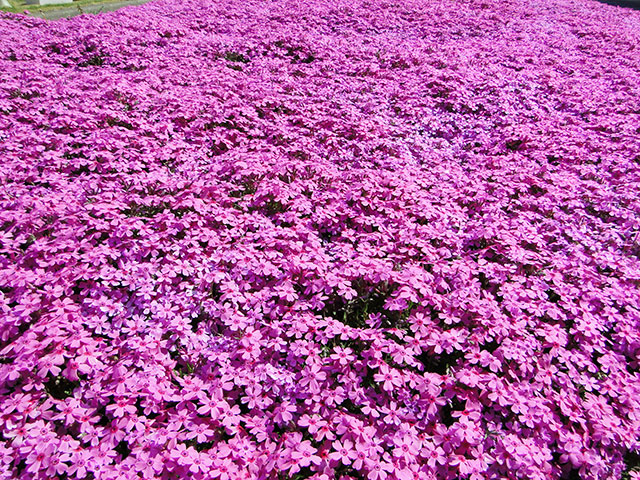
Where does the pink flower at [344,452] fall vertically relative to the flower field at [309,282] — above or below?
below

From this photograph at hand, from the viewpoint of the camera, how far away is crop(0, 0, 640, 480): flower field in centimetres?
270

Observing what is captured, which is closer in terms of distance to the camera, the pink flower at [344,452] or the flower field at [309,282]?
the pink flower at [344,452]

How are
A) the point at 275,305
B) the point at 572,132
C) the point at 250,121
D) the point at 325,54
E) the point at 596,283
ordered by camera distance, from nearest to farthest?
1. the point at 275,305
2. the point at 596,283
3. the point at 250,121
4. the point at 572,132
5. the point at 325,54

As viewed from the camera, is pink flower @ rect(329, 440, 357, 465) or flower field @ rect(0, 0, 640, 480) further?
flower field @ rect(0, 0, 640, 480)

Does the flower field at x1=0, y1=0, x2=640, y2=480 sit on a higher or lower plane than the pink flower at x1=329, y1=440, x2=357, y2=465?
higher

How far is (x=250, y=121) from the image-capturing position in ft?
22.3

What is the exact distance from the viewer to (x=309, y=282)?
3.73 metres

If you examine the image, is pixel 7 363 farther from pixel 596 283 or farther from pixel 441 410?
pixel 596 283

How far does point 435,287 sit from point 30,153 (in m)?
5.52

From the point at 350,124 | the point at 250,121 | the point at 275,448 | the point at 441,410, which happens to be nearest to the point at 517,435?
the point at 441,410

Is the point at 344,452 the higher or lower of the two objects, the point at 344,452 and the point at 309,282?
the lower

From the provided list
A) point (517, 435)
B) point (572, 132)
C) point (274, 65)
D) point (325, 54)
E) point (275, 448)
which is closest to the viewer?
point (275, 448)

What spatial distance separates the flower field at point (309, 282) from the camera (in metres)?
2.70

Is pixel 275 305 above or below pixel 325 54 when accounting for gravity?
below
